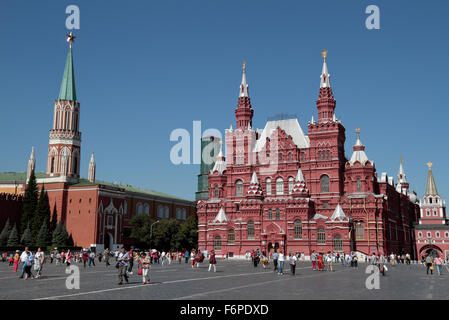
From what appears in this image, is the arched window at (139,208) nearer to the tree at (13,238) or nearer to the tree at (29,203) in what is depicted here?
the tree at (29,203)

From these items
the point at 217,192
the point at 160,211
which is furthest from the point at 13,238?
the point at 160,211

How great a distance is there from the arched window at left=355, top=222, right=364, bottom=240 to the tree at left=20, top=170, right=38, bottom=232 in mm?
55960

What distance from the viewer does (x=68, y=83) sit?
98438 mm

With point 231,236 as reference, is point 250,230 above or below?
above

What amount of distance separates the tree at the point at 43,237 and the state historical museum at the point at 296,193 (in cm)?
2624

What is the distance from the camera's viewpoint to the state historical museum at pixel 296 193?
71.8 m

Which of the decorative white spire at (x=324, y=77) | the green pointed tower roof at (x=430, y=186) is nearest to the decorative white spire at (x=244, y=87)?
the decorative white spire at (x=324, y=77)

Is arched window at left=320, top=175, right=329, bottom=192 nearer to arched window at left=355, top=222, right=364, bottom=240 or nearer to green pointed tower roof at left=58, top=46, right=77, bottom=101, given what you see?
arched window at left=355, top=222, right=364, bottom=240

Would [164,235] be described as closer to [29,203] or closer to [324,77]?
[29,203]

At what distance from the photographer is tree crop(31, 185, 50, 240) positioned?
83250 mm

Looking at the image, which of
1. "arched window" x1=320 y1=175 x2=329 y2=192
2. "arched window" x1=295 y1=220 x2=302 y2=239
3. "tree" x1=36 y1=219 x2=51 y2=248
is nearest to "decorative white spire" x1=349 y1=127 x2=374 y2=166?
"arched window" x1=320 y1=175 x2=329 y2=192

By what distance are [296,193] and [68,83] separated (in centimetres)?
5445

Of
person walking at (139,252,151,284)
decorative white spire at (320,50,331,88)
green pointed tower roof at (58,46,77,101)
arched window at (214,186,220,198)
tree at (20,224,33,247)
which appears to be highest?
green pointed tower roof at (58,46,77,101)
